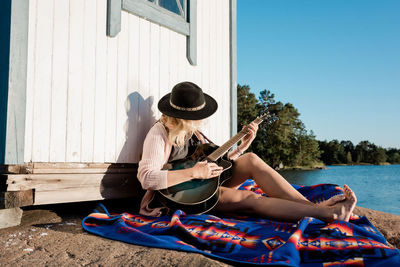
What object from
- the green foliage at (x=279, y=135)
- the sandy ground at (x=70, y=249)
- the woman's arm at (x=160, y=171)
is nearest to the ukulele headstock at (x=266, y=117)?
the woman's arm at (x=160, y=171)

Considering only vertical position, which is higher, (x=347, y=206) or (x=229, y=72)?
(x=229, y=72)

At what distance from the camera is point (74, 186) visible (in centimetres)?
286

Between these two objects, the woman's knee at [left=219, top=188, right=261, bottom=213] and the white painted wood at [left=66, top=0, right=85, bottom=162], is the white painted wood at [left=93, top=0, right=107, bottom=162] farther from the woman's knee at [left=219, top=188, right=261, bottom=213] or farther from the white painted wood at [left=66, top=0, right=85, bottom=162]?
the woman's knee at [left=219, top=188, right=261, bottom=213]

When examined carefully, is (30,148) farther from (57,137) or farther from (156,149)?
(156,149)

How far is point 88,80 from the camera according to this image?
294 cm

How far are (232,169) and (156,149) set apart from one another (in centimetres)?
73

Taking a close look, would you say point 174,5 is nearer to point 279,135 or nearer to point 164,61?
point 164,61

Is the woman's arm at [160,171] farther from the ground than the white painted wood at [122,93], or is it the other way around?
the white painted wood at [122,93]

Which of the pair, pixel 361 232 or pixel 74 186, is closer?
pixel 361 232

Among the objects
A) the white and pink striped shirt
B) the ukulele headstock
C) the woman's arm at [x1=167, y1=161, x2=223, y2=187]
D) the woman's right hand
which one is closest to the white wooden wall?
the white and pink striped shirt

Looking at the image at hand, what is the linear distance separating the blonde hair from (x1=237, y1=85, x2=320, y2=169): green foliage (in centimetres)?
3174

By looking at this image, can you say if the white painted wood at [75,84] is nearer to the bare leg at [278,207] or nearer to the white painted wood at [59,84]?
the white painted wood at [59,84]

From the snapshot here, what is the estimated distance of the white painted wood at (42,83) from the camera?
2609 millimetres

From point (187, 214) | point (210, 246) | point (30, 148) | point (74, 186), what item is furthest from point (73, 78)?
point (210, 246)
